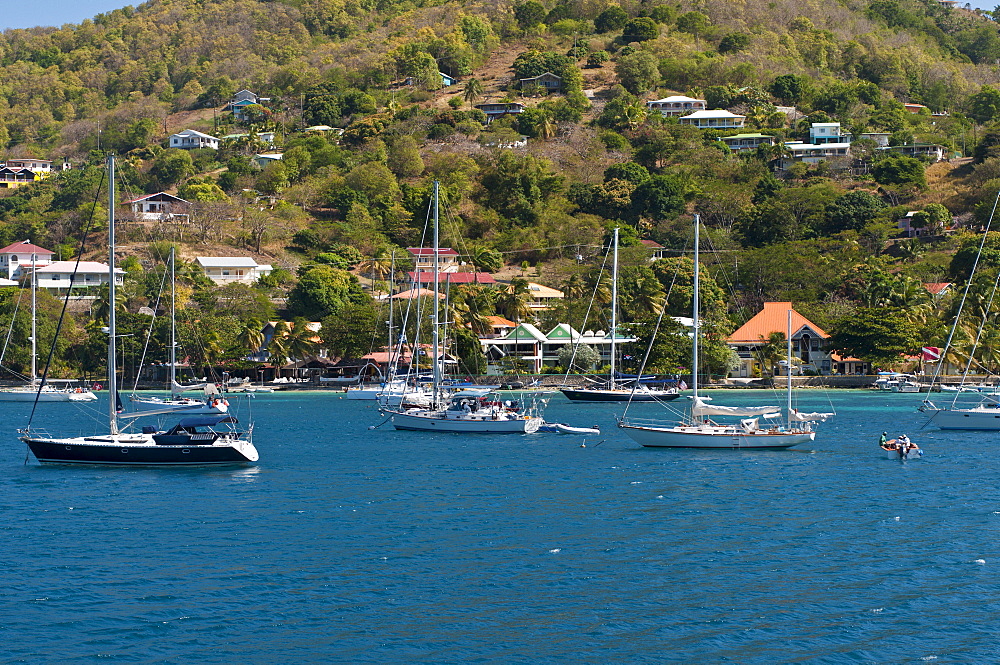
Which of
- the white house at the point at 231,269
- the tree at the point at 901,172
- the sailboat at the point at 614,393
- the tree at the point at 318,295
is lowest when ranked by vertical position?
the sailboat at the point at 614,393

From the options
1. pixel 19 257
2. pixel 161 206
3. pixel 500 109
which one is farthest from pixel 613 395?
pixel 500 109

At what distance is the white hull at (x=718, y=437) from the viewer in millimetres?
54438

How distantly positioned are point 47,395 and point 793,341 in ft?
223

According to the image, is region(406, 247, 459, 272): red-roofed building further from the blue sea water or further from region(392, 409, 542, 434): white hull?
the blue sea water

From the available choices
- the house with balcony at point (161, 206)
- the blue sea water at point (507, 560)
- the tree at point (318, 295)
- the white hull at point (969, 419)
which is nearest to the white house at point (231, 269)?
the tree at point (318, 295)

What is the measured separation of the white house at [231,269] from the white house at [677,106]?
79429 millimetres

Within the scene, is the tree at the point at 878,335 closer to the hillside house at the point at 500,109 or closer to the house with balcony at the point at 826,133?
the house with balcony at the point at 826,133

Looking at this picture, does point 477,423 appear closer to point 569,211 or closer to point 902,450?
point 902,450

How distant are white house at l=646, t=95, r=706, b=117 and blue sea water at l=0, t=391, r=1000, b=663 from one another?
145m

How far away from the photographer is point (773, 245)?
137625 mm

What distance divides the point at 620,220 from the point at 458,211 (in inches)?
909

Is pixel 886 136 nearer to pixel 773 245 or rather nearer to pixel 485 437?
pixel 773 245

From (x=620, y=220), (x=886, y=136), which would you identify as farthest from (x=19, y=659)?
(x=886, y=136)

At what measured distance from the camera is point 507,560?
3195cm
